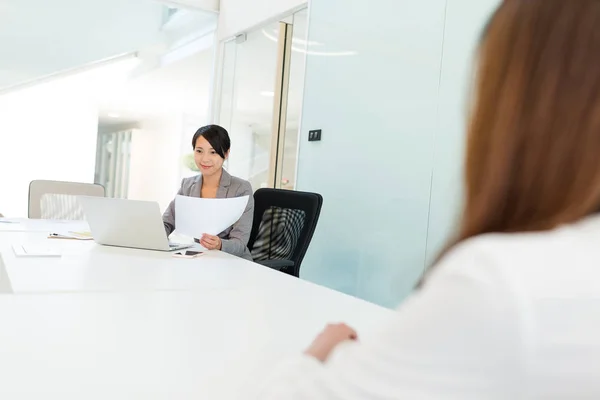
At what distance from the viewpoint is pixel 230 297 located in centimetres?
143

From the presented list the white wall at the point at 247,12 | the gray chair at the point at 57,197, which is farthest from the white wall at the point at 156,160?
the gray chair at the point at 57,197

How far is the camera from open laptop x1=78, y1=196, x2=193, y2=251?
7.06ft

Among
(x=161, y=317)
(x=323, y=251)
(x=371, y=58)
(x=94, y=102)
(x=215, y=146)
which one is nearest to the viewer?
(x=161, y=317)

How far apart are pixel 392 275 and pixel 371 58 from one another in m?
1.49

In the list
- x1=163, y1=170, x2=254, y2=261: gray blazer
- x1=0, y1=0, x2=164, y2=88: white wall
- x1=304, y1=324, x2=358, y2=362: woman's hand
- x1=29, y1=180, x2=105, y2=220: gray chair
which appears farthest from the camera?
x1=0, y1=0, x2=164, y2=88: white wall

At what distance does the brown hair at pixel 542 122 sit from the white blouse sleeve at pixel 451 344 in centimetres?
9

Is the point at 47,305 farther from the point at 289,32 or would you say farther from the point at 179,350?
the point at 289,32

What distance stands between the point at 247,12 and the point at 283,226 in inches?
134

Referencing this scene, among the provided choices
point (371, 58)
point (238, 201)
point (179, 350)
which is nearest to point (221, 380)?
point (179, 350)

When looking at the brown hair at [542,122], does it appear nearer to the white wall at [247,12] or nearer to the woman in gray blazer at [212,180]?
the woman in gray blazer at [212,180]

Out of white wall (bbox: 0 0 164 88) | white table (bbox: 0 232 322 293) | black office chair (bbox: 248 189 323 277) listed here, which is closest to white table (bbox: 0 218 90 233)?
white table (bbox: 0 232 322 293)

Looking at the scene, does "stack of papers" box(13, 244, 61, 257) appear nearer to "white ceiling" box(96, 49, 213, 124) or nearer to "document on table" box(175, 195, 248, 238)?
"document on table" box(175, 195, 248, 238)

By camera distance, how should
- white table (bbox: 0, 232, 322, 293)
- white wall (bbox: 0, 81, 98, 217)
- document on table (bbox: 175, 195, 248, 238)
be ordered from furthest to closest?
white wall (bbox: 0, 81, 98, 217), document on table (bbox: 175, 195, 248, 238), white table (bbox: 0, 232, 322, 293)

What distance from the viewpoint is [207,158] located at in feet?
9.66
